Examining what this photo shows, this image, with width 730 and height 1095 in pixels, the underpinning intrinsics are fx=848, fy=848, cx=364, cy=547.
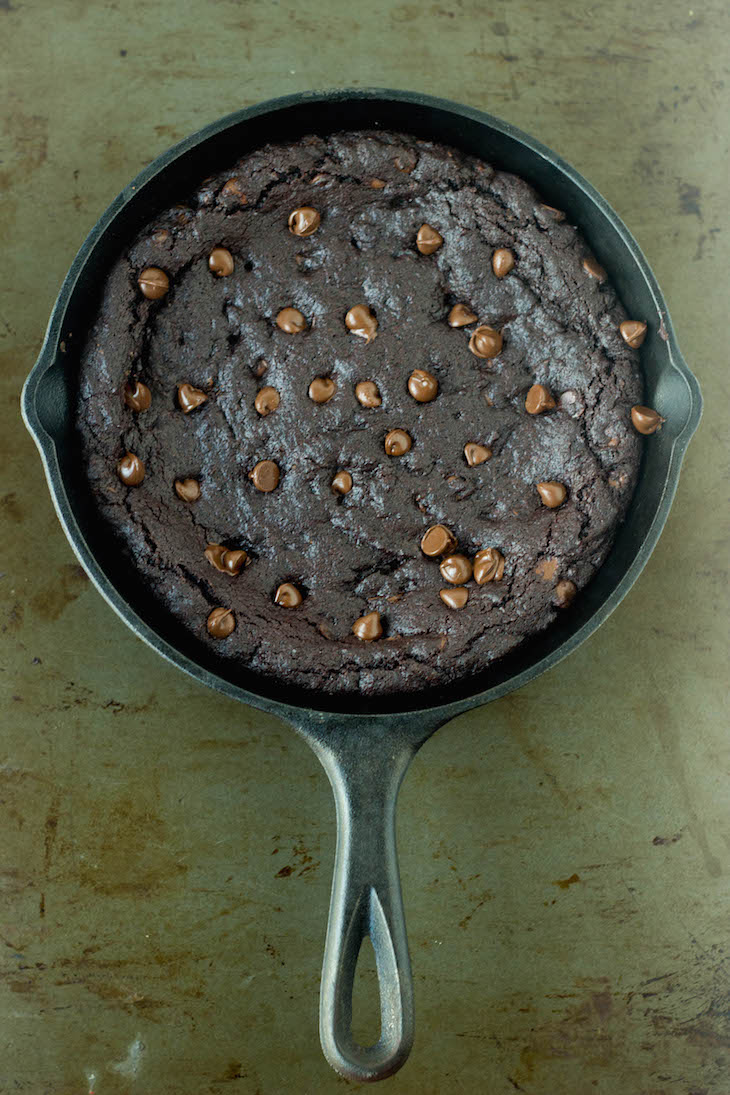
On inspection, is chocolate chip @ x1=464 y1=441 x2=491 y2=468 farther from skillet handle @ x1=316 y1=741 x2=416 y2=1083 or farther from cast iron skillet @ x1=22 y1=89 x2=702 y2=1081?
skillet handle @ x1=316 y1=741 x2=416 y2=1083

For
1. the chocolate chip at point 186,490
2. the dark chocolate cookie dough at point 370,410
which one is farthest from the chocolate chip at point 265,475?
the chocolate chip at point 186,490

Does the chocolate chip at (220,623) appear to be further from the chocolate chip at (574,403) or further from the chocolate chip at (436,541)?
the chocolate chip at (574,403)

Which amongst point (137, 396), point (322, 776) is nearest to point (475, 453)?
point (137, 396)

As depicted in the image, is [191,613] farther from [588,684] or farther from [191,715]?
[588,684]

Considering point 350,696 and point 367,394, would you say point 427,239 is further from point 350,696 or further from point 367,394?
point 350,696

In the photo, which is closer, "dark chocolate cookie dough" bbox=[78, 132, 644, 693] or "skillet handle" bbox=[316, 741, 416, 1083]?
"skillet handle" bbox=[316, 741, 416, 1083]

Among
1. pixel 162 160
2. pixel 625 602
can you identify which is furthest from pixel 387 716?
pixel 162 160

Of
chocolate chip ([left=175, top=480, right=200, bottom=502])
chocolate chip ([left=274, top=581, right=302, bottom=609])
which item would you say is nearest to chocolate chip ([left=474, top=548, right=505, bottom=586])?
chocolate chip ([left=274, top=581, right=302, bottom=609])
